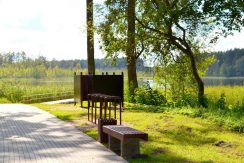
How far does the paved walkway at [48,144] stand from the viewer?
859 cm

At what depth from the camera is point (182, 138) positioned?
37.9ft

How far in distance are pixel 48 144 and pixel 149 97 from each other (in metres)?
14.1

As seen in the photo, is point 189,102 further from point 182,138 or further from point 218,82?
point 218,82

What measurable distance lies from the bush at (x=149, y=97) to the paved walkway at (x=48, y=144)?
940 cm

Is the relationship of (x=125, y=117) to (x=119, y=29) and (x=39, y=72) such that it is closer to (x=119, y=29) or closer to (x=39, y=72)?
(x=119, y=29)

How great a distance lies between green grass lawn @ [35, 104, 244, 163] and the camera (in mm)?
9109

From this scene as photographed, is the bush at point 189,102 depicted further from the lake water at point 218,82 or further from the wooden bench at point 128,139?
the wooden bench at point 128,139

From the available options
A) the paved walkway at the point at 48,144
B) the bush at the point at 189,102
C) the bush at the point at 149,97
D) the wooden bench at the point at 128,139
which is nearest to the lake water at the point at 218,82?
the bush at the point at 149,97

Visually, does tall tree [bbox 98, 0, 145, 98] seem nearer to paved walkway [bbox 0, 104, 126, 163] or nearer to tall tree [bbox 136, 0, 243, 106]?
tall tree [bbox 136, 0, 243, 106]

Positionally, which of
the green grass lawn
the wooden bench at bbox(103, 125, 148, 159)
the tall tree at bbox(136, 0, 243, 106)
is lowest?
the green grass lawn

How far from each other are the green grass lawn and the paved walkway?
1.98 feet

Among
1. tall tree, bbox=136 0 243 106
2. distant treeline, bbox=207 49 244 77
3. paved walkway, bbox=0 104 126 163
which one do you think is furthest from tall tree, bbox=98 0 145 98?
distant treeline, bbox=207 49 244 77

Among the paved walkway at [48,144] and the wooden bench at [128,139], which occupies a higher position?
the wooden bench at [128,139]

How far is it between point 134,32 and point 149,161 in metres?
13.9
